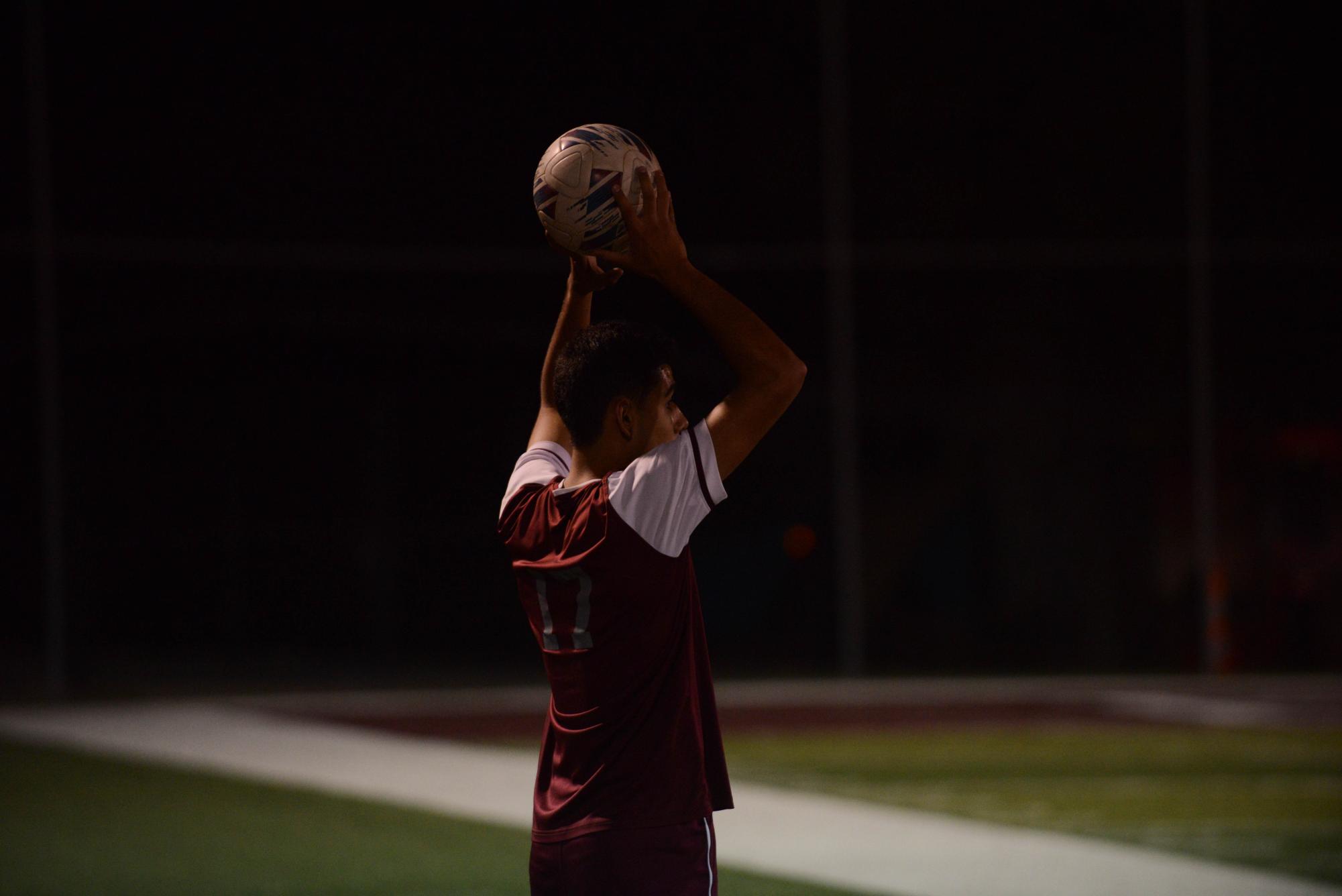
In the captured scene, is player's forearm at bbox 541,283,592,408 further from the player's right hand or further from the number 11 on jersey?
the number 11 on jersey

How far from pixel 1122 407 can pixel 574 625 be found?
13778 mm

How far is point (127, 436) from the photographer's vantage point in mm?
15641

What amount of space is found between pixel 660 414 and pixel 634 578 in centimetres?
28

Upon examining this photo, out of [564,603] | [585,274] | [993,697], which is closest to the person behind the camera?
[564,603]

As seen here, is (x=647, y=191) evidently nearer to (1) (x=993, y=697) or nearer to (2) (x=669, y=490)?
(2) (x=669, y=490)

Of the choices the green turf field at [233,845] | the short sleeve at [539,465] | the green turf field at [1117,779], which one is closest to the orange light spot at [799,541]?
the green turf field at [1117,779]

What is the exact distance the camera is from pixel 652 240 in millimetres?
2754

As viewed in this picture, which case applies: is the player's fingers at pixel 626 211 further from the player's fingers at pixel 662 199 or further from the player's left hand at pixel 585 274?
the player's left hand at pixel 585 274

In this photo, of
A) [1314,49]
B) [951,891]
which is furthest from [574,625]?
[1314,49]

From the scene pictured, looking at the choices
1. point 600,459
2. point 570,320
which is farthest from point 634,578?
point 570,320

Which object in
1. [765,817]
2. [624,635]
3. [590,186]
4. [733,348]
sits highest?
[590,186]

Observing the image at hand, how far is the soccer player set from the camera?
272 cm

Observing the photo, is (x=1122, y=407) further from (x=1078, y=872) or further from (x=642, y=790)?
(x=642, y=790)

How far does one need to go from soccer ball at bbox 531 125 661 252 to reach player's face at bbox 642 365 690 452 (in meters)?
0.43
